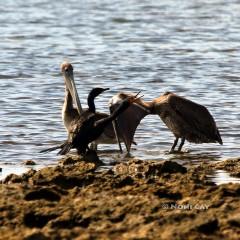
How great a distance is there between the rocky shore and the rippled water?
199 centimetres

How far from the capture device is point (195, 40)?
2300 cm

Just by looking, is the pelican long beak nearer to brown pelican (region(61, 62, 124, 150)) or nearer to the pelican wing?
brown pelican (region(61, 62, 124, 150))

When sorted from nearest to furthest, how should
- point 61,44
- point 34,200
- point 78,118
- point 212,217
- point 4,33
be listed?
point 212,217
point 34,200
point 78,118
point 61,44
point 4,33

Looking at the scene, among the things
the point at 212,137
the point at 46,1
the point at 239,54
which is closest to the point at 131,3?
the point at 46,1

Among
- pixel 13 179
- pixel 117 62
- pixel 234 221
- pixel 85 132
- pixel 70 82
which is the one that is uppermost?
pixel 234 221

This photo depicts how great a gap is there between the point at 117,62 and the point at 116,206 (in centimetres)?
1257

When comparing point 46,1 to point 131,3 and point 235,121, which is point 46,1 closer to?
point 131,3

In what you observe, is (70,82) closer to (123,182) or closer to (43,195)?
(123,182)

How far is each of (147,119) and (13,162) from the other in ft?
11.7

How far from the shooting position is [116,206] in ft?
22.2

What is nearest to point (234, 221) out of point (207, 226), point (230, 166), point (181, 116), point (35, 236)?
point (207, 226)

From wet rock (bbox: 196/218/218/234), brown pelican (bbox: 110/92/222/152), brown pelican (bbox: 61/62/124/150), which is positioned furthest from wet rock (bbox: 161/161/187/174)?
brown pelican (bbox: 110/92/222/152)

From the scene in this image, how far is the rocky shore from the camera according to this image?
20.4 ft

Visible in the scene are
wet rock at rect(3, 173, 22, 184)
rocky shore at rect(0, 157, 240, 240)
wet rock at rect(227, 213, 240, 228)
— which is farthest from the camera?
wet rock at rect(3, 173, 22, 184)
